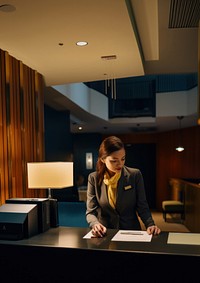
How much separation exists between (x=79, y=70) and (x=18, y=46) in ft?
3.49

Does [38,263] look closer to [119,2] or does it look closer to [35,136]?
[119,2]

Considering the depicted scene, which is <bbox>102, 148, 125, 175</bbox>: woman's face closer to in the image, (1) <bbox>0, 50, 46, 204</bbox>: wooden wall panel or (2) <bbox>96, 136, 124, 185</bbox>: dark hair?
(2) <bbox>96, 136, 124, 185</bbox>: dark hair

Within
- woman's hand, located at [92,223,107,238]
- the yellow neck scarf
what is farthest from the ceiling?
woman's hand, located at [92,223,107,238]

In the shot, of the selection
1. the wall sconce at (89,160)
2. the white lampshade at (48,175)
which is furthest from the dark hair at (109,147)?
the wall sconce at (89,160)

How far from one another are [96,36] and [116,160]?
1.30 meters

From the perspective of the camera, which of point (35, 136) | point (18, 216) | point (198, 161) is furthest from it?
point (198, 161)

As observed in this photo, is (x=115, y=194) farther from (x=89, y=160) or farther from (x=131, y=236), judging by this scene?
(x=89, y=160)

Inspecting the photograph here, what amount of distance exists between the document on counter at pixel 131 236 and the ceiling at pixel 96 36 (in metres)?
1.69

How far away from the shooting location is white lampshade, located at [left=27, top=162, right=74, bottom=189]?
2816mm

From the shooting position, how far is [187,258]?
1626 mm

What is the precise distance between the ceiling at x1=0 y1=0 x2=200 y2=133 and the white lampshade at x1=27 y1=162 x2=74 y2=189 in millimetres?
1203

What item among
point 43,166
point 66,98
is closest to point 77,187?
point 66,98

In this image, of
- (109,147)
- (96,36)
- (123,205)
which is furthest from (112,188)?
(96,36)

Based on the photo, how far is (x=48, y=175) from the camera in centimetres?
282
